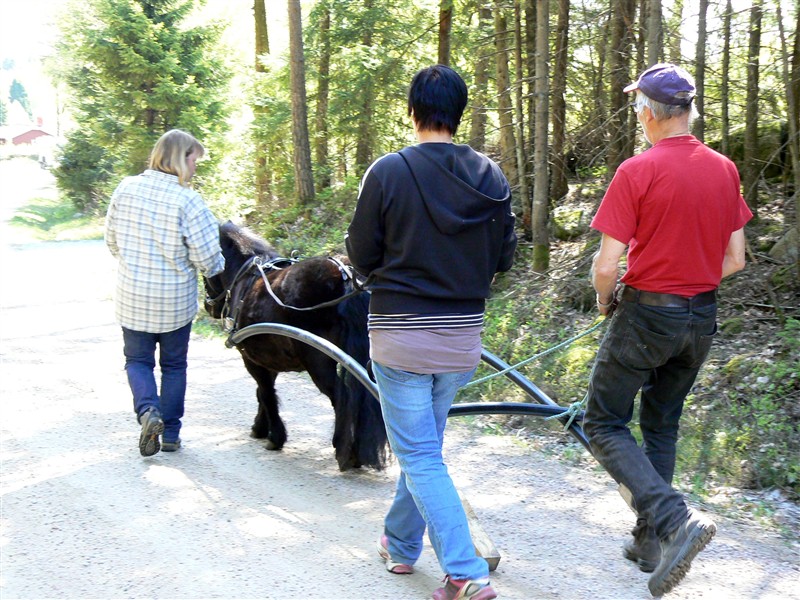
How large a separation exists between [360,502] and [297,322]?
1363 millimetres

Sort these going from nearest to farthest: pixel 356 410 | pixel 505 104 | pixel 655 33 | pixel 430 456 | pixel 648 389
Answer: pixel 430 456 → pixel 648 389 → pixel 356 410 → pixel 655 33 → pixel 505 104

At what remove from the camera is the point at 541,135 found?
30.9 feet

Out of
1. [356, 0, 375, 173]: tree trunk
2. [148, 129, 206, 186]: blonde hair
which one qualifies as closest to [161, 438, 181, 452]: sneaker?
[148, 129, 206, 186]: blonde hair

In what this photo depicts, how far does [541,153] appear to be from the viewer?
31.1 ft

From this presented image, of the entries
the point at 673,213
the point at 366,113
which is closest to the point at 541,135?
the point at 673,213

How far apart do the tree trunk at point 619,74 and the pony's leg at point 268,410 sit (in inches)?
220

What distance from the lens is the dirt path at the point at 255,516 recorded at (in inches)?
150

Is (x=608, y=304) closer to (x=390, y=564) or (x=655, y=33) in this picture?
(x=390, y=564)

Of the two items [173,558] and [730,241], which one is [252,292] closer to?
[173,558]

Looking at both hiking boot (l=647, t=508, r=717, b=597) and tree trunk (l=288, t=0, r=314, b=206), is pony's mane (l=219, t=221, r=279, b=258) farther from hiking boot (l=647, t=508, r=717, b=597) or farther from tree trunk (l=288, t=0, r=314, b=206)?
tree trunk (l=288, t=0, r=314, b=206)

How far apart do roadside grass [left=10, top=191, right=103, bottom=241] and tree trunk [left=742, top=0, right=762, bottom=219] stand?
2468 centimetres

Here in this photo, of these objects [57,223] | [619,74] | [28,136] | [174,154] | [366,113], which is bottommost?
[57,223]

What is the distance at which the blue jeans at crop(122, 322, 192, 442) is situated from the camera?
18.9ft

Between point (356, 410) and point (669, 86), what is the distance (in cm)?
290
